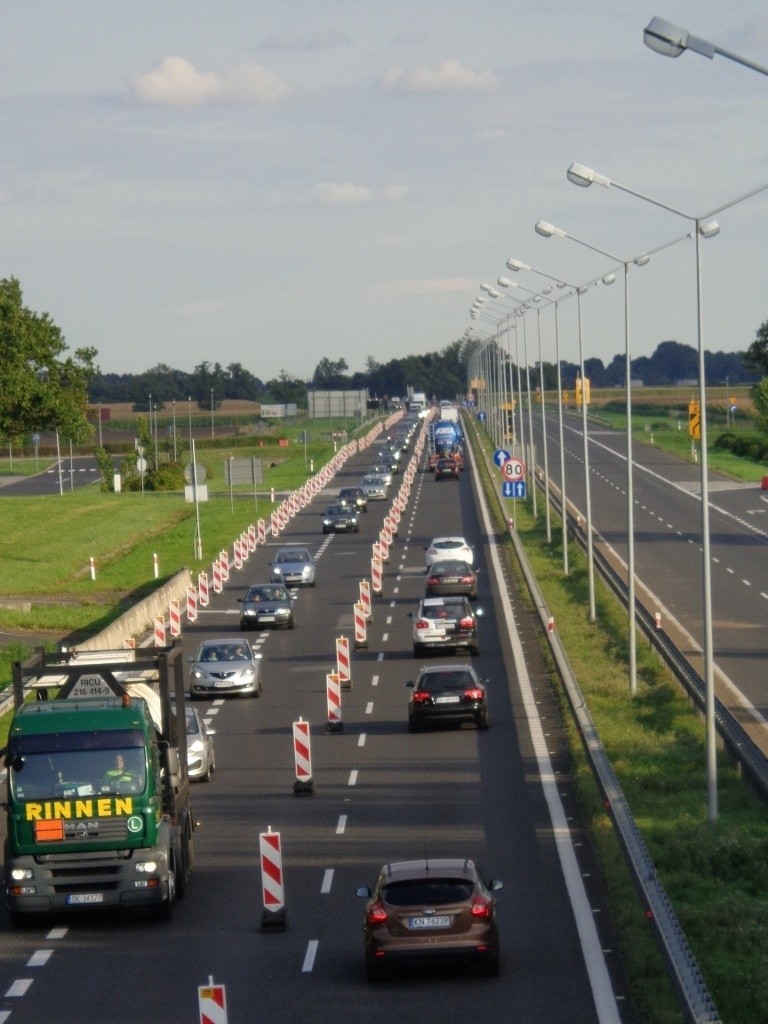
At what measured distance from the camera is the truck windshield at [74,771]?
64.6 feet

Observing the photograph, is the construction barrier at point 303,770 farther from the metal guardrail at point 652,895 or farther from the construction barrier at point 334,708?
the construction barrier at point 334,708

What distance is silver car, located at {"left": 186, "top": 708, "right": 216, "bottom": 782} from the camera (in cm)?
2922

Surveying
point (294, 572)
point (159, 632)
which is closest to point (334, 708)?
point (159, 632)

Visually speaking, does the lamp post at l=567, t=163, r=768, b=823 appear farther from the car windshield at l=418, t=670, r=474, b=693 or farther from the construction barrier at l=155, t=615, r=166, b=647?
the construction barrier at l=155, t=615, r=166, b=647

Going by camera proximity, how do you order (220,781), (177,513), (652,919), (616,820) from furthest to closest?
(177,513), (220,781), (616,820), (652,919)

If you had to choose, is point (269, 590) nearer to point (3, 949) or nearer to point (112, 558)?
point (112, 558)

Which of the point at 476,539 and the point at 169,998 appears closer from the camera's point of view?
the point at 169,998

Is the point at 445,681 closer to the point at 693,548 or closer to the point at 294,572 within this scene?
the point at 294,572

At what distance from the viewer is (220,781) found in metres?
29.7

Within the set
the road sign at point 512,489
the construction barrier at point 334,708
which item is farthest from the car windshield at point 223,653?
the road sign at point 512,489

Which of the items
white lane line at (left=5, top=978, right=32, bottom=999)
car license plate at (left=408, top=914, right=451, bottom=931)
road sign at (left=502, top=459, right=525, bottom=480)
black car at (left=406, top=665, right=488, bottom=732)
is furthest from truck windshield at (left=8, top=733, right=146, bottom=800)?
road sign at (left=502, top=459, right=525, bottom=480)

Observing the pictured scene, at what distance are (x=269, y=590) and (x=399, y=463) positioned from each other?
73.1 m

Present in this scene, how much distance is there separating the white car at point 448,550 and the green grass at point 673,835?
657 inches

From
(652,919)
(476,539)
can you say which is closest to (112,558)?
(476,539)
